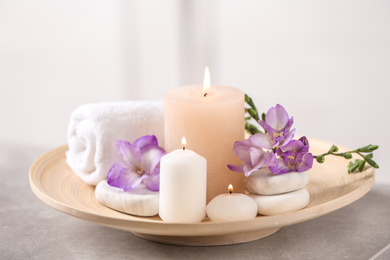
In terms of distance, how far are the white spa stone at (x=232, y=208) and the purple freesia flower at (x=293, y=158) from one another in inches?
3.0

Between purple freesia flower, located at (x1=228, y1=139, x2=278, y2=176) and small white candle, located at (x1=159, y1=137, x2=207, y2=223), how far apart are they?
8cm

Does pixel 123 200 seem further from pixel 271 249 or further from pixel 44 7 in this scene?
pixel 44 7

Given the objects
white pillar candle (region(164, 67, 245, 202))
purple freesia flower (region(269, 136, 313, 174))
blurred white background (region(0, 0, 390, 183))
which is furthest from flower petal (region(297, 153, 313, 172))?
blurred white background (region(0, 0, 390, 183))

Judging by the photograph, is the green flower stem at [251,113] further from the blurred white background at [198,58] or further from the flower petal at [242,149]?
the blurred white background at [198,58]

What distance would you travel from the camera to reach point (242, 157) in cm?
83

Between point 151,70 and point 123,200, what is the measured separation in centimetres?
122

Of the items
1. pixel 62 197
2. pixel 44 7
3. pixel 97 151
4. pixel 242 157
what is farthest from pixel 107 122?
pixel 44 7

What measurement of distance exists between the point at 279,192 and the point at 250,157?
0.07 metres

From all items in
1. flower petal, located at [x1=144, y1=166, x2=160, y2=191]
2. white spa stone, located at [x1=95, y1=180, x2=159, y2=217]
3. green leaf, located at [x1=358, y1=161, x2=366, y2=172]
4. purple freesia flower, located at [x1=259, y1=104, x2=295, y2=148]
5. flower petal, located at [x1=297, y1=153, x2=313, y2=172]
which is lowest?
white spa stone, located at [x1=95, y1=180, x2=159, y2=217]

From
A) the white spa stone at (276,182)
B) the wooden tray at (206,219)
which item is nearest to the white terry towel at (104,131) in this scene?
the wooden tray at (206,219)

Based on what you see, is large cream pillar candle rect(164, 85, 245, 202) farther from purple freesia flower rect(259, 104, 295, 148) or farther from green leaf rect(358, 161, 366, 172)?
green leaf rect(358, 161, 366, 172)

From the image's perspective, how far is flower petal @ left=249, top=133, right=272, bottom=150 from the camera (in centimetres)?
83

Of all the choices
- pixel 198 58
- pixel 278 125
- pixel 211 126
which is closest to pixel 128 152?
pixel 211 126

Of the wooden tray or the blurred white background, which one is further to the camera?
the blurred white background
